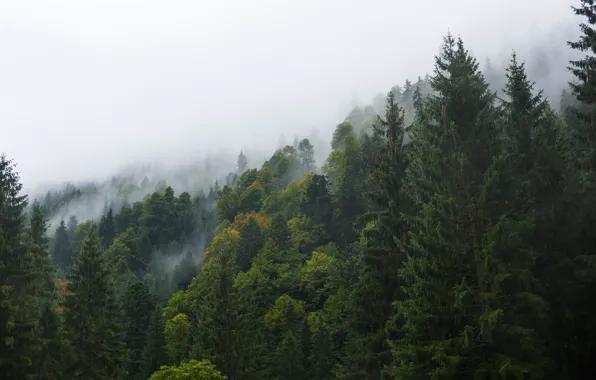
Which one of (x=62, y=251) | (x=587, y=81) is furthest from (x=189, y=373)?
(x=62, y=251)

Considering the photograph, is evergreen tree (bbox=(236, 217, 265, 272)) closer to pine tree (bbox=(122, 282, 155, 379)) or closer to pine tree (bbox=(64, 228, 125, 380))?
pine tree (bbox=(122, 282, 155, 379))

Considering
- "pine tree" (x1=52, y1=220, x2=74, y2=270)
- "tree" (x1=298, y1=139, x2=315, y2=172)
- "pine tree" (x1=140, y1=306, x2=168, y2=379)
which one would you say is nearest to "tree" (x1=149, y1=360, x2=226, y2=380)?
"pine tree" (x1=140, y1=306, x2=168, y2=379)

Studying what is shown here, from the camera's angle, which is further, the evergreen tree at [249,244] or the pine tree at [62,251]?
the pine tree at [62,251]

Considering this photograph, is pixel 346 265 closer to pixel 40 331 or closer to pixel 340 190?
pixel 40 331

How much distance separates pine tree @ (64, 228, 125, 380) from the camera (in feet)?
111

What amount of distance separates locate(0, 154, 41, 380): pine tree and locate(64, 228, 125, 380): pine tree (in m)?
3.80

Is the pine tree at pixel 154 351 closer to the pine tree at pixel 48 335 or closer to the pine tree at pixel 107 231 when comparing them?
the pine tree at pixel 48 335

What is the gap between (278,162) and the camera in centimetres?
11350

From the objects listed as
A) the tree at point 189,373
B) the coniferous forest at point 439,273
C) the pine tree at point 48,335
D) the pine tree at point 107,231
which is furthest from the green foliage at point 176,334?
the pine tree at point 107,231

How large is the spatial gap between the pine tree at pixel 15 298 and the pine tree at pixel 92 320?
150 inches

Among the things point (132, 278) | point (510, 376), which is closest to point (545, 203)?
point (510, 376)

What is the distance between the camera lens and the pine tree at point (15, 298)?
25812 mm

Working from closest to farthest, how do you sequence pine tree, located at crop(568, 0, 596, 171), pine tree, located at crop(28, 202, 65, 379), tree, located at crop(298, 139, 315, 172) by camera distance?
1. pine tree, located at crop(568, 0, 596, 171)
2. pine tree, located at crop(28, 202, 65, 379)
3. tree, located at crop(298, 139, 315, 172)

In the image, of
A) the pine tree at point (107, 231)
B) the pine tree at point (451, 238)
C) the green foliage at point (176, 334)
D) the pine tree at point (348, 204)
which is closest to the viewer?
the pine tree at point (451, 238)
